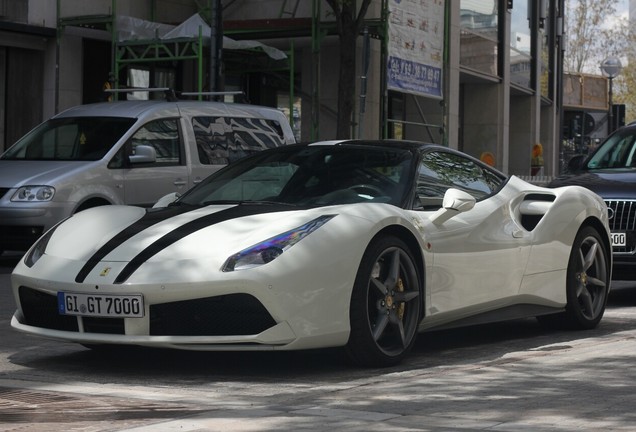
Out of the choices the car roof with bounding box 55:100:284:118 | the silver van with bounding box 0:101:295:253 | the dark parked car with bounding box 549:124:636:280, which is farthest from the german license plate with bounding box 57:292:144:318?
the car roof with bounding box 55:100:284:118

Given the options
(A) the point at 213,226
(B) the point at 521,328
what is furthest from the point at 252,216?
(B) the point at 521,328

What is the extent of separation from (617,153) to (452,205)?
5.65 meters

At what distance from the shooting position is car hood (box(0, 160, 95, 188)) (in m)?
13.8

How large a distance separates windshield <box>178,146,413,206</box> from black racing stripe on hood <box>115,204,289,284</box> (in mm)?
265

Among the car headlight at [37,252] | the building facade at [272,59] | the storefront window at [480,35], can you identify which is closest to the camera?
the car headlight at [37,252]

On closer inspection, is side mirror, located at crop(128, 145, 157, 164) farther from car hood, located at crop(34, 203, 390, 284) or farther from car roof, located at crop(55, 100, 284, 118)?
car hood, located at crop(34, 203, 390, 284)

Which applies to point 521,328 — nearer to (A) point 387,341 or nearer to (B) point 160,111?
(A) point 387,341

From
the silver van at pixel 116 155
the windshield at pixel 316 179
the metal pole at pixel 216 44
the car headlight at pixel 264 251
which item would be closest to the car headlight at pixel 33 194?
the silver van at pixel 116 155

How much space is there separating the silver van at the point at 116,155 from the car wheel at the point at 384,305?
275 inches

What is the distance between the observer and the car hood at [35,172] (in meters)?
13.8

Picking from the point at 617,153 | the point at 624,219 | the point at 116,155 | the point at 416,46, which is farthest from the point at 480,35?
the point at 624,219

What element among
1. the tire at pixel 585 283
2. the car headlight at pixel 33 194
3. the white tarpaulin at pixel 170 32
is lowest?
the tire at pixel 585 283

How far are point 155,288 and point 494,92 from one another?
31057mm

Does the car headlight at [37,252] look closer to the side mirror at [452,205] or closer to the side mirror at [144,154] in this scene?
the side mirror at [452,205]
